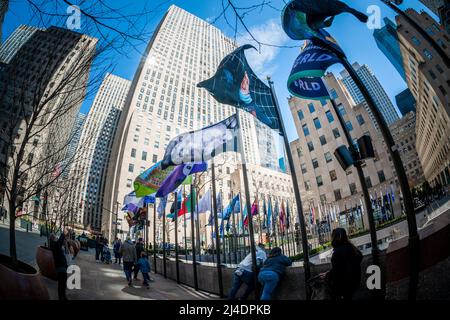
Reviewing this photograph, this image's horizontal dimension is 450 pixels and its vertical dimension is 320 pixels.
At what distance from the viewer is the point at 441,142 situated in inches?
424

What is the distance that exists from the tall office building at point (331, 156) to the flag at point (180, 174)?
22855mm

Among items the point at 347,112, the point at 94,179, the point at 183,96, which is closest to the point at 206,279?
the point at 347,112

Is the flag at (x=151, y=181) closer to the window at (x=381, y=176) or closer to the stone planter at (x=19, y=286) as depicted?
the stone planter at (x=19, y=286)

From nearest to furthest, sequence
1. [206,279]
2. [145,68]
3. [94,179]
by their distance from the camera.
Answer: [206,279] < [145,68] < [94,179]

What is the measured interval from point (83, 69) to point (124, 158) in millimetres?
59681

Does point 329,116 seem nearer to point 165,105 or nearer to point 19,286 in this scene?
point 19,286

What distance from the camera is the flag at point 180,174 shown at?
11.4m

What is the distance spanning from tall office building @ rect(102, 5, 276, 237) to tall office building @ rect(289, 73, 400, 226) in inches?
588

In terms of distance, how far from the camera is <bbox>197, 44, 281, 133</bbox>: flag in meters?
7.74

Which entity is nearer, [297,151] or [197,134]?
[197,134]

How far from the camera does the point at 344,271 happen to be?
376cm

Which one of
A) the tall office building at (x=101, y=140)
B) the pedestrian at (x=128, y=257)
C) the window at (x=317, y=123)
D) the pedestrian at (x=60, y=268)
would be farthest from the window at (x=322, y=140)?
the tall office building at (x=101, y=140)

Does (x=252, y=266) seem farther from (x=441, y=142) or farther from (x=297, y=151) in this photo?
(x=297, y=151)

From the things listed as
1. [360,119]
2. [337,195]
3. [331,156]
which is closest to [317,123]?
[360,119]
